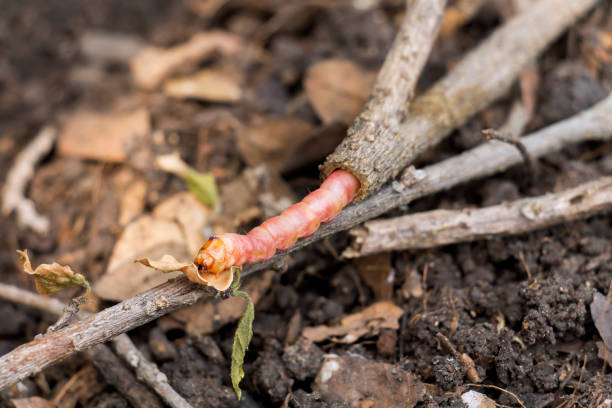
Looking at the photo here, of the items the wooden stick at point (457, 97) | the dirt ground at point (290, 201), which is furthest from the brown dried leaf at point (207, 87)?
the wooden stick at point (457, 97)

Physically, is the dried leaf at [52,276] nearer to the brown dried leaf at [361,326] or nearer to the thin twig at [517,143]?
the brown dried leaf at [361,326]

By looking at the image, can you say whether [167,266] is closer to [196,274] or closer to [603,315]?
[196,274]

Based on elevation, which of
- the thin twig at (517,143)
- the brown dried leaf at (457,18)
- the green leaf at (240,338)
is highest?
the brown dried leaf at (457,18)

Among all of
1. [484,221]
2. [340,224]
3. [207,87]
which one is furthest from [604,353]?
[207,87]

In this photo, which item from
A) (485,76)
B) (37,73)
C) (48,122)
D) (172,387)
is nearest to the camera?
(172,387)

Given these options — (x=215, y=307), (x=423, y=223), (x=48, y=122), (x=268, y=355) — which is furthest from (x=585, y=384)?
(x=48, y=122)

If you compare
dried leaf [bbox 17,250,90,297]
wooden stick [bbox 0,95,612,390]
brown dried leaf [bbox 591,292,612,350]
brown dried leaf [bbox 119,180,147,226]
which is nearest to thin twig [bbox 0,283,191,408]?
dried leaf [bbox 17,250,90,297]

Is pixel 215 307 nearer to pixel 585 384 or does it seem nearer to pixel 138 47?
pixel 585 384
